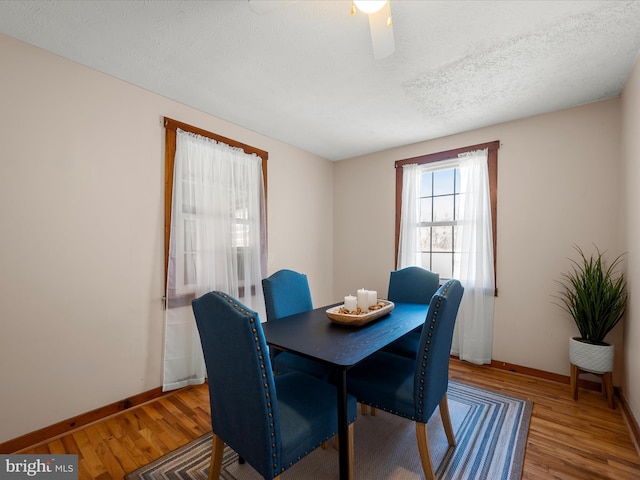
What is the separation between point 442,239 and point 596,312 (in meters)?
1.48

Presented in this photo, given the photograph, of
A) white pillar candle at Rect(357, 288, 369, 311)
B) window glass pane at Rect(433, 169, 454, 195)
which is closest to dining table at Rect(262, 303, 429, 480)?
white pillar candle at Rect(357, 288, 369, 311)

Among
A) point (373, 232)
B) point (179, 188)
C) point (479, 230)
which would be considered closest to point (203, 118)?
point (179, 188)

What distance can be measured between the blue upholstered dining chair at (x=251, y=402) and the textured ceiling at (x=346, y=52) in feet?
4.47

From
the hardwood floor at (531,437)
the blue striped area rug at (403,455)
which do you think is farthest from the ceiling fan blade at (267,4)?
the hardwood floor at (531,437)

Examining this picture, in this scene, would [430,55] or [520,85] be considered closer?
[430,55]

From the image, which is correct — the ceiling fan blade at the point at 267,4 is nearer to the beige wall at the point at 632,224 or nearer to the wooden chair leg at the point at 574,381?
the beige wall at the point at 632,224

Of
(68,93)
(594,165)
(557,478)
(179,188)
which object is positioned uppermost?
(68,93)

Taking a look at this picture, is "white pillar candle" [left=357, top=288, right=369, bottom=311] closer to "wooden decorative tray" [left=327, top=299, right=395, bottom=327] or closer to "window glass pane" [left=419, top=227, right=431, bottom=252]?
"wooden decorative tray" [left=327, top=299, right=395, bottom=327]

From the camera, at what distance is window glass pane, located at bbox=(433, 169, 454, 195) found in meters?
3.39

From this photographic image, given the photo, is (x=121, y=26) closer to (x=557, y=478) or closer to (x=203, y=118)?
(x=203, y=118)

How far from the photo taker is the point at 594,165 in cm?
250

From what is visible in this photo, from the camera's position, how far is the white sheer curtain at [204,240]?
248 centimetres

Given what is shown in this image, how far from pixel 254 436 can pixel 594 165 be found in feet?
10.8

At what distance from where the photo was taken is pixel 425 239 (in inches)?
138
